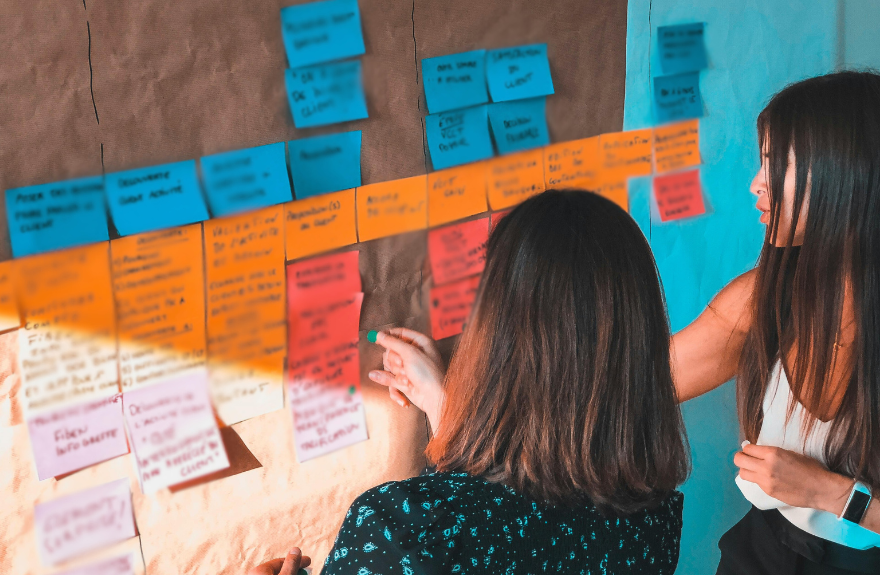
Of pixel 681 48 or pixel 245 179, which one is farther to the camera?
pixel 681 48

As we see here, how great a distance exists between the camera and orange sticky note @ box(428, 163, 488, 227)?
1.03 meters

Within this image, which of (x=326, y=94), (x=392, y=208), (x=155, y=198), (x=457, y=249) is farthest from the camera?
(x=457, y=249)

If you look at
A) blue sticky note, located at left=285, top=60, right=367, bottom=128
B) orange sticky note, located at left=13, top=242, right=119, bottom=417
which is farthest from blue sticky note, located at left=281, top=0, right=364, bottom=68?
orange sticky note, located at left=13, top=242, right=119, bottom=417

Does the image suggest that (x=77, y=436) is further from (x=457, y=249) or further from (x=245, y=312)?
(x=457, y=249)

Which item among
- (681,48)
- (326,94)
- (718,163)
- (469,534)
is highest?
(681,48)

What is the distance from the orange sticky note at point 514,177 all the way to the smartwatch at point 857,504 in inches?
24.8

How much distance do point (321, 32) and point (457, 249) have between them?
39 cm

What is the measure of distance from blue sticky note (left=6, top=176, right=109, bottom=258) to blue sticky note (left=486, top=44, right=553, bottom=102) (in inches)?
23.1

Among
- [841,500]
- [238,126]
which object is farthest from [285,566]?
[841,500]

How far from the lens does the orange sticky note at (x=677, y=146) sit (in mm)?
1340

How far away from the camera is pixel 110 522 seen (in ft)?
2.62

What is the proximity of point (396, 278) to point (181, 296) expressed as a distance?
0.31 m

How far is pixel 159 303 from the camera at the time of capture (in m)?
0.80

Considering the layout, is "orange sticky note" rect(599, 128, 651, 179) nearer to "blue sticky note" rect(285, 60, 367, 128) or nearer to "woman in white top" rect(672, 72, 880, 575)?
"woman in white top" rect(672, 72, 880, 575)
